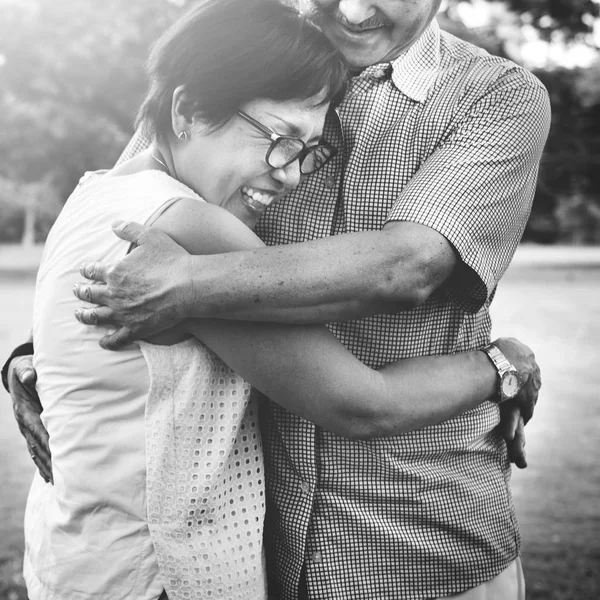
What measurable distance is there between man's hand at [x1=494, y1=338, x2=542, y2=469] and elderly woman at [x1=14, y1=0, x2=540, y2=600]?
0.32 m

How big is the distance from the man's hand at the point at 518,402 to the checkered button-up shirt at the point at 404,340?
0.12 m

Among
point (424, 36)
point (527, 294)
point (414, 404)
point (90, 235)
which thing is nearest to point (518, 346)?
point (414, 404)

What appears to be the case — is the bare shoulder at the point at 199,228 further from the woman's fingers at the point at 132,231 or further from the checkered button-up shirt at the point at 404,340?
the checkered button-up shirt at the point at 404,340

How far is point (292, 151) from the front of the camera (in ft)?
6.40

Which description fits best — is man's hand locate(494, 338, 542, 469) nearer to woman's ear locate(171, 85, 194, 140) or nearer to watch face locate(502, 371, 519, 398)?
watch face locate(502, 371, 519, 398)

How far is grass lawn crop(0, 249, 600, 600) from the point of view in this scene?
5.16 m

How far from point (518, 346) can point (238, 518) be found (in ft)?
3.15

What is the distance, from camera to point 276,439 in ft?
6.84

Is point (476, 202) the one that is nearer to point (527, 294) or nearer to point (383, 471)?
point (383, 471)

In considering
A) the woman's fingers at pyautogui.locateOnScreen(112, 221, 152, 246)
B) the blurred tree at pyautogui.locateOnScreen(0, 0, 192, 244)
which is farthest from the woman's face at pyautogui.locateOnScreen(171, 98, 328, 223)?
the blurred tree at pyautogui.locateOnScreen(0, 0, 192, 244)

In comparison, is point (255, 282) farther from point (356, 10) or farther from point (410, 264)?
point (356, 10)

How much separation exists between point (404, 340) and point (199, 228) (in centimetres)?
68

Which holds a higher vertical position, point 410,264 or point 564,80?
point 410,264

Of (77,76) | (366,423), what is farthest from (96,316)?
(77,76)
